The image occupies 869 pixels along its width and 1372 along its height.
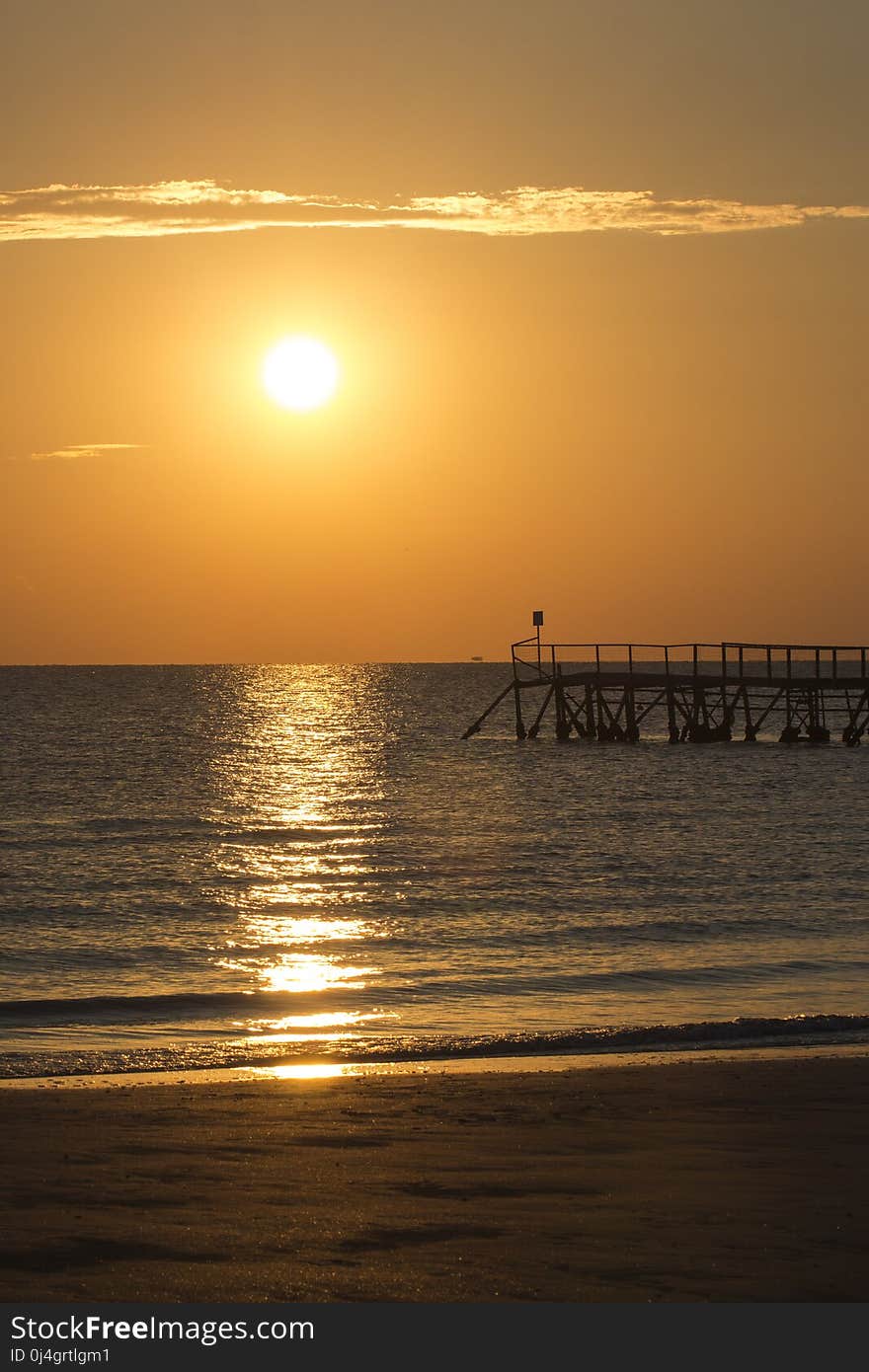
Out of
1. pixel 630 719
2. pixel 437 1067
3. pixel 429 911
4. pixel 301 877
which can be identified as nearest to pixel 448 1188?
pixel 437 1067

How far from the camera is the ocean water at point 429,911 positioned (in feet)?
50.7

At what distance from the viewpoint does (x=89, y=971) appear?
64.4 feet

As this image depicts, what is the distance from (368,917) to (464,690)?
511 ft

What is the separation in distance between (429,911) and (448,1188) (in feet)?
54.9

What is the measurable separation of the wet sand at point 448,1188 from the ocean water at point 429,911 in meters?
2.36

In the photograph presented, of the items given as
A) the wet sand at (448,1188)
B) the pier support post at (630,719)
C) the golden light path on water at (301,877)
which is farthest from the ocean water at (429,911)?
the pier support post at (630,719)

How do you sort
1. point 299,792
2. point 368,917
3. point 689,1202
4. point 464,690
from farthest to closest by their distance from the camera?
point 464,690, point 299,792, point 368,917, point 689,1202

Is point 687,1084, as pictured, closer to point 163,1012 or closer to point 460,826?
point 163,1012

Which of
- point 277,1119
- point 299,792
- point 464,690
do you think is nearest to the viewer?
point 277,1119

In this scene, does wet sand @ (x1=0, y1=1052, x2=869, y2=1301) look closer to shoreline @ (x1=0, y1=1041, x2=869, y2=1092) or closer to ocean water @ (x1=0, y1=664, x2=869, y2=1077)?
shoreline @ (x1=0, y1=1041, x2=869, y2=1092)

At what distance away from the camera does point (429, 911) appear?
83.7 feet

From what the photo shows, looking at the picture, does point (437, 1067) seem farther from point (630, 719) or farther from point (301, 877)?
point (630, 719)

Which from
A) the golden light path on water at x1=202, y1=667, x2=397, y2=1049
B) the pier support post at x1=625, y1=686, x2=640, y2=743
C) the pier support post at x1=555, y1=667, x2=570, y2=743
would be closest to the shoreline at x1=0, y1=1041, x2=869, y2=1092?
the golden light path on water at x1=202, y1=667, x2=397, y2=1049

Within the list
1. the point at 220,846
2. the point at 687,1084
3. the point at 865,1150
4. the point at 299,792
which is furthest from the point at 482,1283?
the point at 299,792
